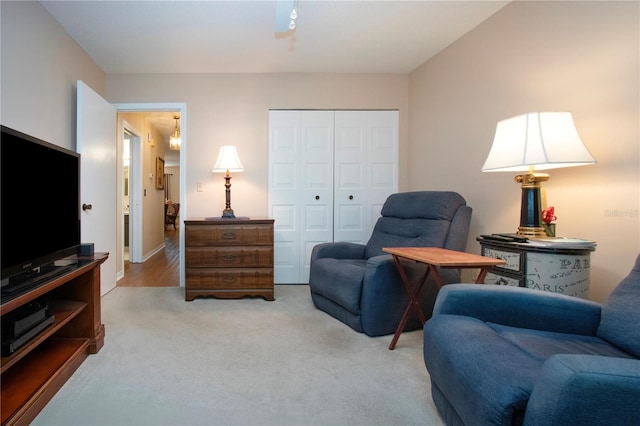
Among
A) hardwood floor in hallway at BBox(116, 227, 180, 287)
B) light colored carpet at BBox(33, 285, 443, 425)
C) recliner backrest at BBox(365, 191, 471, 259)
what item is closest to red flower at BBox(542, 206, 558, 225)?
recliner backrest at BBox(365, 191, 471, 259)

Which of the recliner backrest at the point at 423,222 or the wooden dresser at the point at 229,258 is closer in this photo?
the recliner backrest at the point at 423,222

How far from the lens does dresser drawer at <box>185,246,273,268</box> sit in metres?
2.78

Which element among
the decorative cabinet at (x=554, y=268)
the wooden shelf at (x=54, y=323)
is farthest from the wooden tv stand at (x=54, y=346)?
the decorative cabinet at (x=554, y=268)

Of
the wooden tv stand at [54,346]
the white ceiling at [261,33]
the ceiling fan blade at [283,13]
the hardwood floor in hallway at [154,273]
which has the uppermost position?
the white ceiling at [261,33]

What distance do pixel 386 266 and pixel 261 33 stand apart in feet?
7.09

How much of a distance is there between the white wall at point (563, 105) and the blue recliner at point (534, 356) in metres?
0.56

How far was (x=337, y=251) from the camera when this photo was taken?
2.74 m

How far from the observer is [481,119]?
245cm

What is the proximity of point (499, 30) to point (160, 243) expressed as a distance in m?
5.98

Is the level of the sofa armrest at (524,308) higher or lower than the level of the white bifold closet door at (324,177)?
lower

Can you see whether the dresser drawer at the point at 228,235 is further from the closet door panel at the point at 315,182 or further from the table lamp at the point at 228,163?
the closet door panel at the point at 315,182

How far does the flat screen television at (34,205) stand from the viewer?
1.28m

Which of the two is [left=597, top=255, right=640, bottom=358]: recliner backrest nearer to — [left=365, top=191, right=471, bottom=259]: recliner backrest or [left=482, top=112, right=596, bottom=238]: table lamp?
[left=482, top=112, right=596, bottom=238]: table lamp

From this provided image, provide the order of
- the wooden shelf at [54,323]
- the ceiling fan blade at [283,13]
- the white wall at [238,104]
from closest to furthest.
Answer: the wooden shelf at [54,323] → the ceiling fan blade at [283,13] → the white wall at [238,104]
